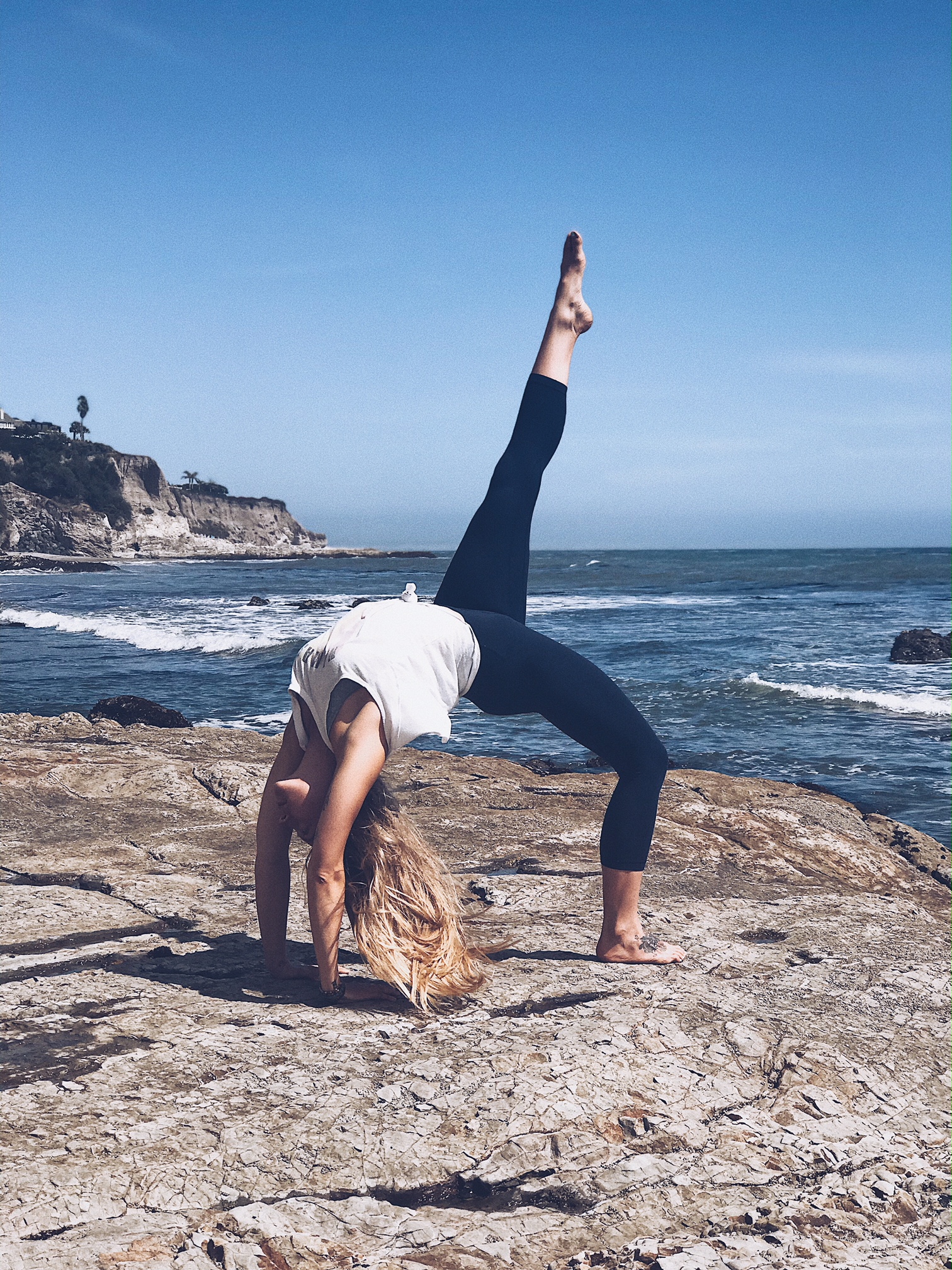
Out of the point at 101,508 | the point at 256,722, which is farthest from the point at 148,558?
the point at 256,722

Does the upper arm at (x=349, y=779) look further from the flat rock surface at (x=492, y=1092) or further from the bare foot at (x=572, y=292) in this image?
the bare foot at (x=572, y=292)

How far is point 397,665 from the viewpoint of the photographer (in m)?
2.63

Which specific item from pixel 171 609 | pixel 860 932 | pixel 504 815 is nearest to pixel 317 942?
pixel 860 932

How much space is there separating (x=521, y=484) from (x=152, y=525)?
90793mm

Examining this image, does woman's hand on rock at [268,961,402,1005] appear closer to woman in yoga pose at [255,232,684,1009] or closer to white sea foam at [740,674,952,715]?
woman in yoga pose at [255,232,684,1009]

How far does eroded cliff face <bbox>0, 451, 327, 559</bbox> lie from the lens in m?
73.9

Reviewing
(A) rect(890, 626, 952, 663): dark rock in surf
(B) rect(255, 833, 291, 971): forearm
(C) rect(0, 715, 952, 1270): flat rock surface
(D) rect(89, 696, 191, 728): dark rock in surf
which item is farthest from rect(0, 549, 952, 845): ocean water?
(B) rect(255, 833, 291, 971): forearm

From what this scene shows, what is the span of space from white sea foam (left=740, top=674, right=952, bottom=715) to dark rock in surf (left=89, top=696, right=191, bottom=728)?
8.61 metres

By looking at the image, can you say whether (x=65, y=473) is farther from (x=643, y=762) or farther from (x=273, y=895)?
(x=643, y=762)

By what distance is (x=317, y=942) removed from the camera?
8.86 ft

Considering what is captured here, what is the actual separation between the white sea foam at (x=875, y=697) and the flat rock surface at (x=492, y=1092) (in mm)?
9210

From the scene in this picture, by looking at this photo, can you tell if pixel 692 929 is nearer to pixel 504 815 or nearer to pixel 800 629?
pixel 504 815

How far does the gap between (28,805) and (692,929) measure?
3.59 m

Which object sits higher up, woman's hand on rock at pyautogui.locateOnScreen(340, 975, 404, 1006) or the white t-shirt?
the white t-shirt
